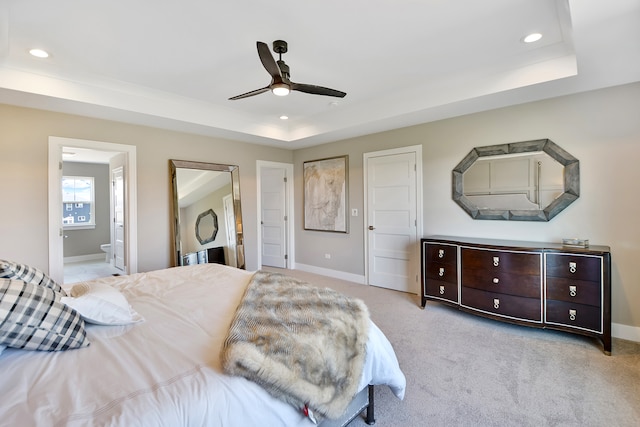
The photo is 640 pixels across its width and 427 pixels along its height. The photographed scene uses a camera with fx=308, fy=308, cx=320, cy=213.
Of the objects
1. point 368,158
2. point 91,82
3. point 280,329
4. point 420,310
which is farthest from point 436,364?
point 91,82

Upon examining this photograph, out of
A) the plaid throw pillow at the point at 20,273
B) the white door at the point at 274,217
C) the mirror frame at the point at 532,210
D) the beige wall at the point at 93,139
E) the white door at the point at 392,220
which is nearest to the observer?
the plaid throw pillow at the point at 20,273

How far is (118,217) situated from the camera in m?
4.78

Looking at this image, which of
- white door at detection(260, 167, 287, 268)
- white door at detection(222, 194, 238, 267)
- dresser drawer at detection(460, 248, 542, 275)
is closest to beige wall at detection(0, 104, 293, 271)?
white door at detection(222, 194, 238, 267)

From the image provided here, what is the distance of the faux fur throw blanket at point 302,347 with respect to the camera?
1219 millimetres

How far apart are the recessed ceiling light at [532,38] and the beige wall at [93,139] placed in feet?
12.9

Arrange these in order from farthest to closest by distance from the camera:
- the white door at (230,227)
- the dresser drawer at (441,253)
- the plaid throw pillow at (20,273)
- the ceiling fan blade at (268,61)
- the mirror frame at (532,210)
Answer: the white door at (230,227) → the dresser drawer at (441,253) → the mirror frame at (532,210) → the ceiling fan blade at (268,61) → the plaid throw pillow at (20,273)

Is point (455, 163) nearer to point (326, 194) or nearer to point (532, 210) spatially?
point (532, 210)

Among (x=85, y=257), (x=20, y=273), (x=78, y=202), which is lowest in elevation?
(x=85, y=257)

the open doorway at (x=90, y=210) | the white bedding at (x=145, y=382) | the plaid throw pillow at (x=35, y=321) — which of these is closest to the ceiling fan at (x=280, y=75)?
the white bedding at (x=145, y=382)

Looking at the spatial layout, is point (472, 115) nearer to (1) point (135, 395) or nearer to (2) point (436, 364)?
(2) point (436, 364)

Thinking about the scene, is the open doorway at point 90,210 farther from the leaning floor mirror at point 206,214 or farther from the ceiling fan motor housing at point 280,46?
the ceiling fan motor housing at point 280,46

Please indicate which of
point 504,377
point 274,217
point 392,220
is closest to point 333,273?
point 392,220

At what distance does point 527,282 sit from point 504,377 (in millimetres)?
1069

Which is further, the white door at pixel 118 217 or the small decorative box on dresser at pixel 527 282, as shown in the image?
the white door at pixel 118 217
